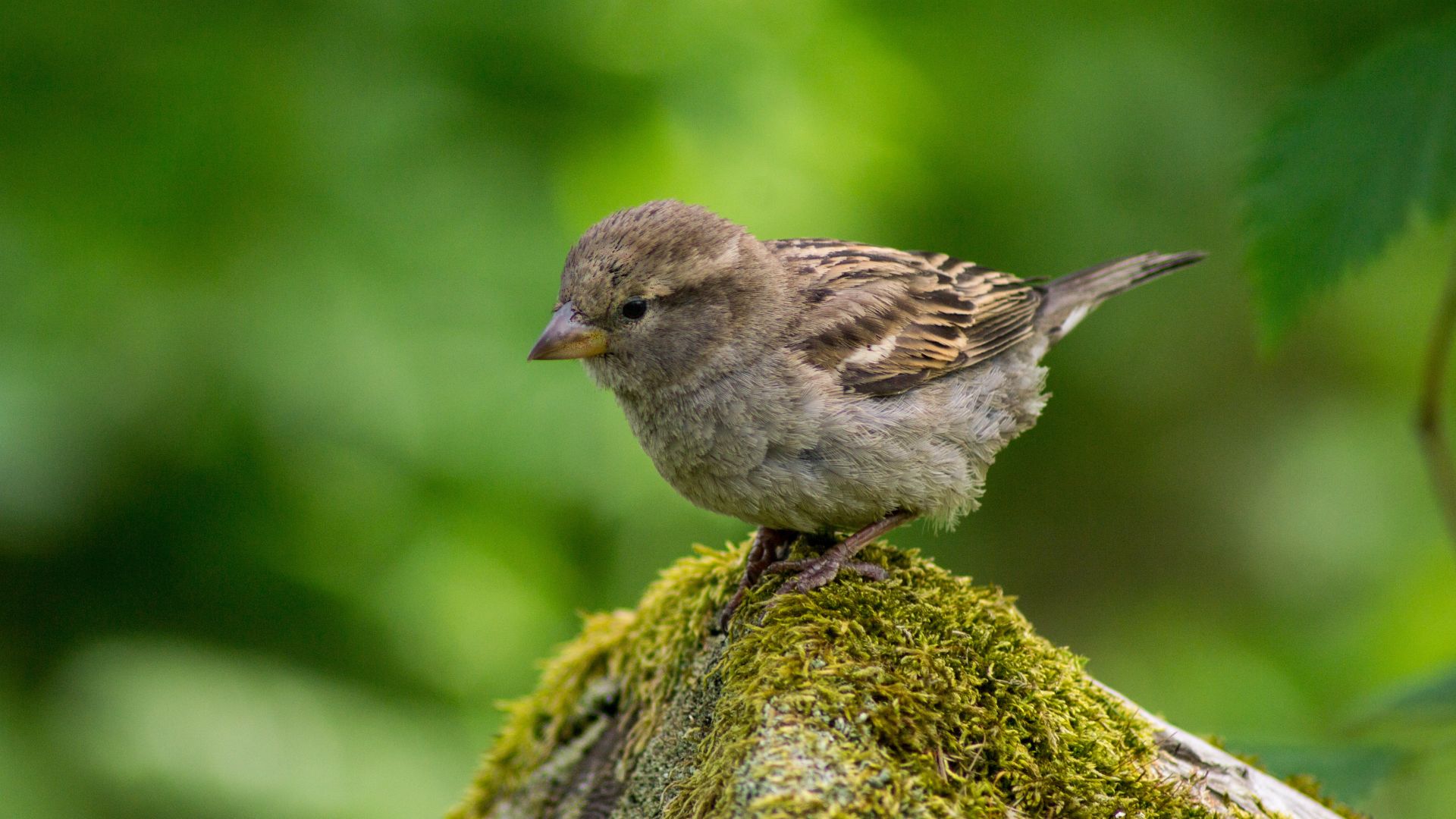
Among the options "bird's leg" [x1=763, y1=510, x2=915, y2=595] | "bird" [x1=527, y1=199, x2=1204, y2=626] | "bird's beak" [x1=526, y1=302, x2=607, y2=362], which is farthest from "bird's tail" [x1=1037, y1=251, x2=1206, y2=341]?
"bird's beak" [x1=526, y1=302, x2=607, y2=362]

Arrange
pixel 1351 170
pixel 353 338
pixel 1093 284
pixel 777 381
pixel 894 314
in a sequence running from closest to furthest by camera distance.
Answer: pixel 777 381 < pixel 1351 170 < pixel 894 314 < pixel 1093 284 < pixel 353 338

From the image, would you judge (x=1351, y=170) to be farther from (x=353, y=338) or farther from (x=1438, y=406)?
(x=353, y=338)

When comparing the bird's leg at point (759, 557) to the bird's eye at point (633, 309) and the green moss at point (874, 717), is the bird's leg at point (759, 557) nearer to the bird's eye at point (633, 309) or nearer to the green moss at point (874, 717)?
the green moss at point (874, 717)

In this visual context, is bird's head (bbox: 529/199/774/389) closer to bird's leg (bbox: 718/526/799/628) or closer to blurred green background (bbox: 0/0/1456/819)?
bird's leg (bbox: 718/526/799/628)

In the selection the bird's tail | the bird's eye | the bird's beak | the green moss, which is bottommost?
the green moss

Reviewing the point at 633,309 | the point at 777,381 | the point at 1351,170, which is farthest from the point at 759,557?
the point at 1351,170

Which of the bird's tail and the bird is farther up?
the bird's tail

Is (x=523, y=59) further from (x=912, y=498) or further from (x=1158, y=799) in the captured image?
(x=1158, y=799)

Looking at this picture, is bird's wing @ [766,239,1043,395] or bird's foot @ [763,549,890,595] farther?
bird's wing @ [766,239,1043,395]
